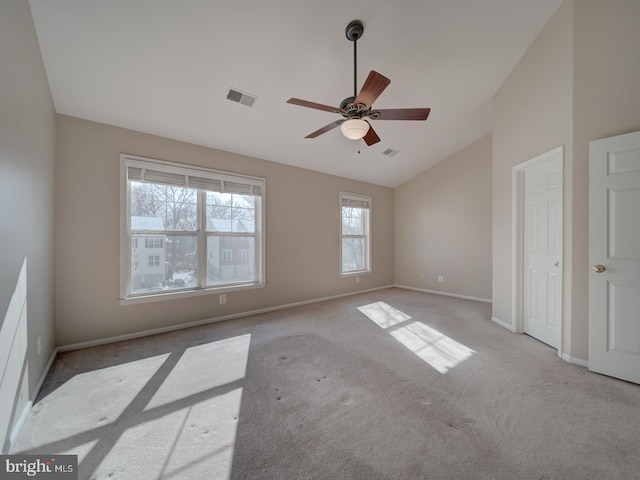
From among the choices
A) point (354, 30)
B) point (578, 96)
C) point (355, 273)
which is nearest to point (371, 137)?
point (354, 30)

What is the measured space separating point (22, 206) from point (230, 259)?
91.6 inches

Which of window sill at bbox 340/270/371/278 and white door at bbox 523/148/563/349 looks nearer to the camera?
white door at bbox 523/148/563/349

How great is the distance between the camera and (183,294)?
3.40m

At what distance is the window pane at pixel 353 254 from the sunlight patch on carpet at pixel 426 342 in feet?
5.13

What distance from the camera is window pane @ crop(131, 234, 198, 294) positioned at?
10.4 feet

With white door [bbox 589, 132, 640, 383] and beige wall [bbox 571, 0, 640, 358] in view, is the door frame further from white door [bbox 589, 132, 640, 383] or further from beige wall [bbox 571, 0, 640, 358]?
white door [bbox 589, 132, 640, 383]

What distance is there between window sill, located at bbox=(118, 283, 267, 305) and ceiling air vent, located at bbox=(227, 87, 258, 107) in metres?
2.54

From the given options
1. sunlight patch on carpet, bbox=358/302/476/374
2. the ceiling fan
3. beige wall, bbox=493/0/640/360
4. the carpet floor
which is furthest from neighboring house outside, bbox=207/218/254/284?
beige wall, bbox=493/0/640/360

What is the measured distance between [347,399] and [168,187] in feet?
10.9

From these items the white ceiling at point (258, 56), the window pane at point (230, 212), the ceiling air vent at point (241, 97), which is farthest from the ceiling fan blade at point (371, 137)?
the window pane at point (230, 212)

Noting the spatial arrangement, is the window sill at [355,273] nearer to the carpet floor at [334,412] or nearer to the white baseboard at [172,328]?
the white baseboard at [172,328]

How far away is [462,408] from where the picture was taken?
1.79 meters

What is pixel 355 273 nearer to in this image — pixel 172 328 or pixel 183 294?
pixel 183 294

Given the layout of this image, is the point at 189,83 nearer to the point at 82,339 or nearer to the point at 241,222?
the point at 241,222
